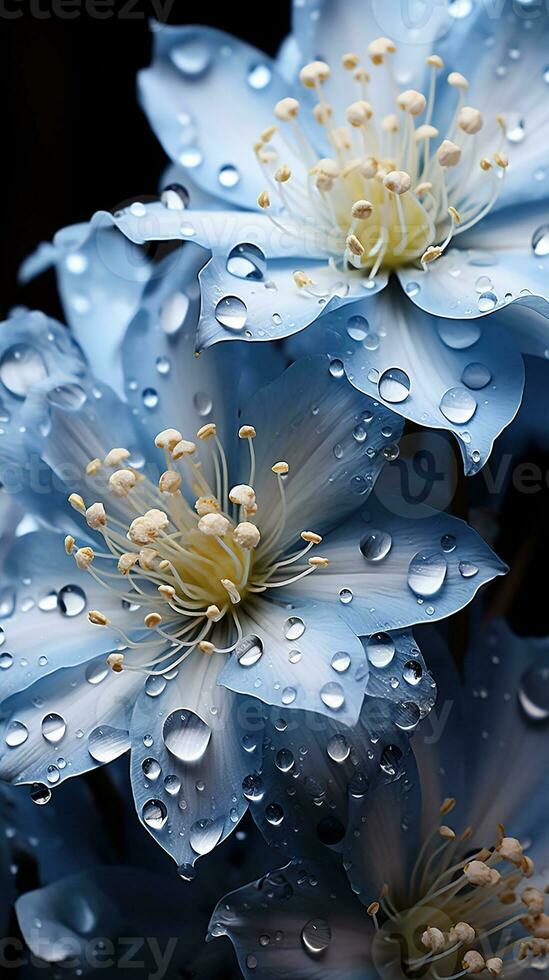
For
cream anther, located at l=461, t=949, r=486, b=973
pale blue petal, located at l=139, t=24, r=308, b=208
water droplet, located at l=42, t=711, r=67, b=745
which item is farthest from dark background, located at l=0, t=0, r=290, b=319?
cream anther, located at l=461, t=949, r=486, b=973

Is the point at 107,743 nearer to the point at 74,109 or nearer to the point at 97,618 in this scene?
the point at 97,618

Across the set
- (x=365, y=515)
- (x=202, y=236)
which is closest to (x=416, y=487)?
(x=365, y=515)

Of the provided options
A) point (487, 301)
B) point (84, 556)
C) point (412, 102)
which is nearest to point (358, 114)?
point (412, 102)

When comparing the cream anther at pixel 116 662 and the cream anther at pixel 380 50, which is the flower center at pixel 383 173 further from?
the cream anther at pixel 116 662

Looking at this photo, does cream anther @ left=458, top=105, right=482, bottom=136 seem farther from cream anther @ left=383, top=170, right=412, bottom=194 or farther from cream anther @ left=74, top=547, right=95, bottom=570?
cream anther @ left=74, top=547, right=95, bottom=570

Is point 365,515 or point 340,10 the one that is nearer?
point 365,515

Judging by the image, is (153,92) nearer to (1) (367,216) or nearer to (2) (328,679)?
(1) (367,216)
